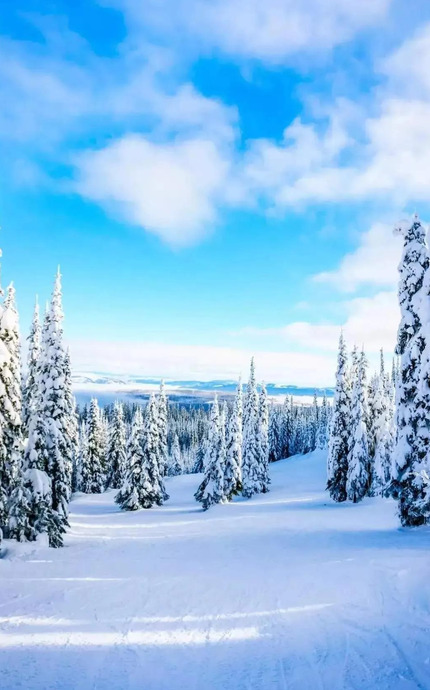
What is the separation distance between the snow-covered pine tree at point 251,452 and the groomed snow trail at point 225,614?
93.9 feet

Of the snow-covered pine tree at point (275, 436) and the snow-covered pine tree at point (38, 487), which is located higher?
the snow-covered pine tree at point (38, 487)

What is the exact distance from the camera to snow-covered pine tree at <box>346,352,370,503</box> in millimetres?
36375

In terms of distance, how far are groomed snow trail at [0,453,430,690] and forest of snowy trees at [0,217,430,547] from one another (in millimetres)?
2479

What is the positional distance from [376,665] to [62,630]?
672 cm

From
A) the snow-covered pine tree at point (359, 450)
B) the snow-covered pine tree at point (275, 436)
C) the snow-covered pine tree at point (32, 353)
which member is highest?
the snow-covered pine tree at point (32, 353)

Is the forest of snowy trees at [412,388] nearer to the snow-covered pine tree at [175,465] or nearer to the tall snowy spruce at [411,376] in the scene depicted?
the tall snowy spruce at [411,376]

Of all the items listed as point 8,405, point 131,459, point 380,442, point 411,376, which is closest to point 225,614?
point 8,405

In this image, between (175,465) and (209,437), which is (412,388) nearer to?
(209,437)

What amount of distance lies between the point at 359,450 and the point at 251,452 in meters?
17.4

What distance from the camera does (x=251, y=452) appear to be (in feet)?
168

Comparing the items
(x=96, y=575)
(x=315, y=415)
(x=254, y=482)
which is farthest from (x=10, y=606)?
(x=315, y=415)

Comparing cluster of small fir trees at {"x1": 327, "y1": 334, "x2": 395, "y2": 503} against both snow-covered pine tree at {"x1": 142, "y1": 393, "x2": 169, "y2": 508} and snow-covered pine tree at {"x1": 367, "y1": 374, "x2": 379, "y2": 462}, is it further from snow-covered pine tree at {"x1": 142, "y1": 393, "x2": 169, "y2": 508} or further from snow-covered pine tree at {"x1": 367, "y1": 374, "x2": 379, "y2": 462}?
snow-covered pine tree at {"x1": 142, "y1": 393, "x2": 169, "y2": 508}

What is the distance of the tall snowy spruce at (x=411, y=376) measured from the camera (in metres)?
17.7

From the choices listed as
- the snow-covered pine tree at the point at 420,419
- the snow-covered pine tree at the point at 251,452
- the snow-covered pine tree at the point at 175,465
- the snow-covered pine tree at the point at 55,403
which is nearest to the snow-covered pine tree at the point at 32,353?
the snow-covered pine tree at the point at 55,403
